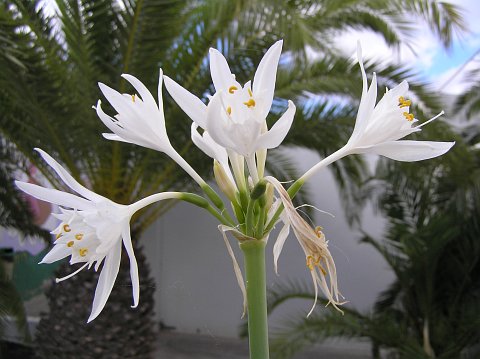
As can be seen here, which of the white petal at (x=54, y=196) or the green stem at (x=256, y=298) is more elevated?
the white petal at (x=54, y=196)

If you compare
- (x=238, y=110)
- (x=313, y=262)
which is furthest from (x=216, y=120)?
(x=313, y=262)

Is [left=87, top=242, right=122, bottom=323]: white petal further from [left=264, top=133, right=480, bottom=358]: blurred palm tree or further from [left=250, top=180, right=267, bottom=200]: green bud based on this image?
[left=264, top=133, right=480, bottom=358]: blurred palm tree

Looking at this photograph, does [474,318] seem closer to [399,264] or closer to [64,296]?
[399,264]

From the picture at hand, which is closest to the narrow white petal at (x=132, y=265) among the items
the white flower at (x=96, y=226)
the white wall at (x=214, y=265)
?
the white flower at (x=96, y=226)

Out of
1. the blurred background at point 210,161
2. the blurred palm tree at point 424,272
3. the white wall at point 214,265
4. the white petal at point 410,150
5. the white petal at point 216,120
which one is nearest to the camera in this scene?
the white petal at point 216,120

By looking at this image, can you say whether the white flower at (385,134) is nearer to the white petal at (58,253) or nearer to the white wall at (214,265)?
the white petal at (58,253)

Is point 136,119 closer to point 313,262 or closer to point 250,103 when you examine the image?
point 250,103
